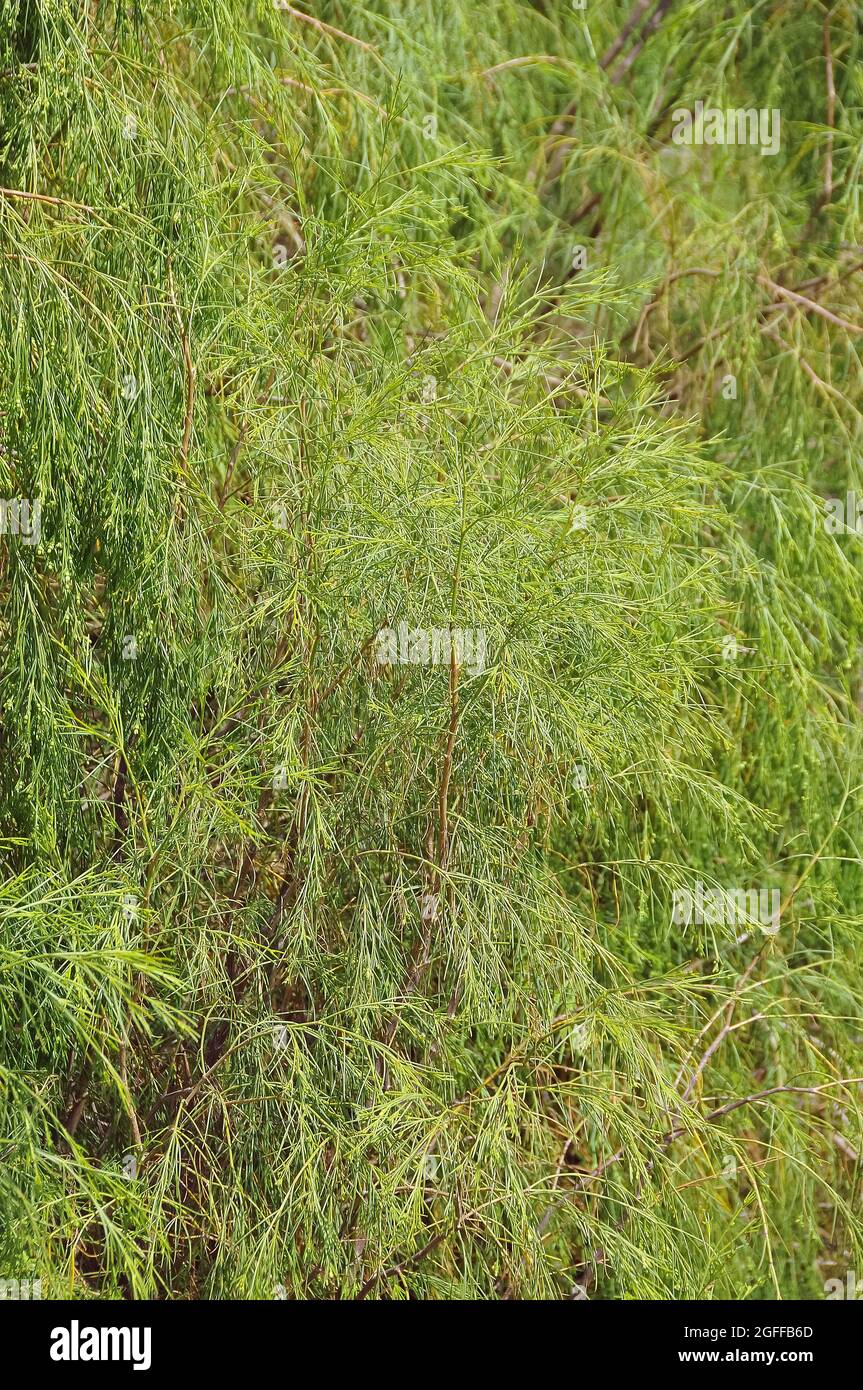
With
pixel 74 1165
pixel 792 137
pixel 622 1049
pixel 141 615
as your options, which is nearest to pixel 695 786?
pixel 622 1049

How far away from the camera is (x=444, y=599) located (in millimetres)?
2197

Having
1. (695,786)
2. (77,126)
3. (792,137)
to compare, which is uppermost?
(792,137)

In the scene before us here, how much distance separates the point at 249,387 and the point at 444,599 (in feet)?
1.71

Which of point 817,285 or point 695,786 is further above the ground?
point 817,285

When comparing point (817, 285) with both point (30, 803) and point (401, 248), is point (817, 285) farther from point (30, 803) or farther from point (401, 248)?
point (30, 803)

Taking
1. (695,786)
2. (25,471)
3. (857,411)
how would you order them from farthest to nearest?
(857,411) → (695,786) → (25,471)

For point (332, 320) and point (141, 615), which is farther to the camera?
point (332, 320)

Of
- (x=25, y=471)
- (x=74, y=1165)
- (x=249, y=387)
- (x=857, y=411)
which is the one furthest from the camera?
(x=857, y=411)
